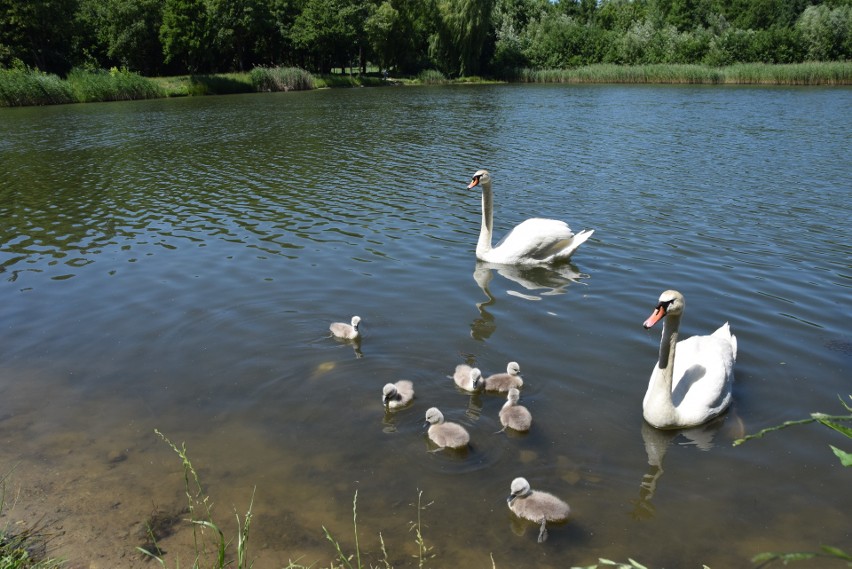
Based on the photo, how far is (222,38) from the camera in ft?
227

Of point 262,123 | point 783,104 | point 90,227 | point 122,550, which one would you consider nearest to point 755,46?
point 783,104

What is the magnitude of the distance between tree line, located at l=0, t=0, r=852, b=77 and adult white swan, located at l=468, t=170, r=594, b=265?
5676cm

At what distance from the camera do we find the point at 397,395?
21.8ft

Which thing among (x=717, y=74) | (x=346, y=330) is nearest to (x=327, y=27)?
(x=717, y=74)

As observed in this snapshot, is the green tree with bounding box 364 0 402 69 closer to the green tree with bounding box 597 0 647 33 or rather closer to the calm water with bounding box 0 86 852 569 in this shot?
the green tree with bounding box 597 0 647 33

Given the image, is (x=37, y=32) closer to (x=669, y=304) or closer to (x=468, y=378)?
(x=468, y=378)

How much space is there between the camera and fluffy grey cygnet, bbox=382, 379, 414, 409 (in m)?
6.56

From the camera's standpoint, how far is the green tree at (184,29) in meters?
64.9

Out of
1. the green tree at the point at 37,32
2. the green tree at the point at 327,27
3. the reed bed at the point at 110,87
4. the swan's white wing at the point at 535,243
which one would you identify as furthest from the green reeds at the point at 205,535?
the green tree at the point at 327,27

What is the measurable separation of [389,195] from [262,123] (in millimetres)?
19003

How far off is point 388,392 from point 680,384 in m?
2.75

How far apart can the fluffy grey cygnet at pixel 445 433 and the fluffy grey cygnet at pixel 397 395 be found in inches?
21.9

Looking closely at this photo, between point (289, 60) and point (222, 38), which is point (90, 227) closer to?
point (222, 38)

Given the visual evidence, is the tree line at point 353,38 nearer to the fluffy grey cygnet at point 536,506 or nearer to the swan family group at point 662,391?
the swan family group at point 662,391
